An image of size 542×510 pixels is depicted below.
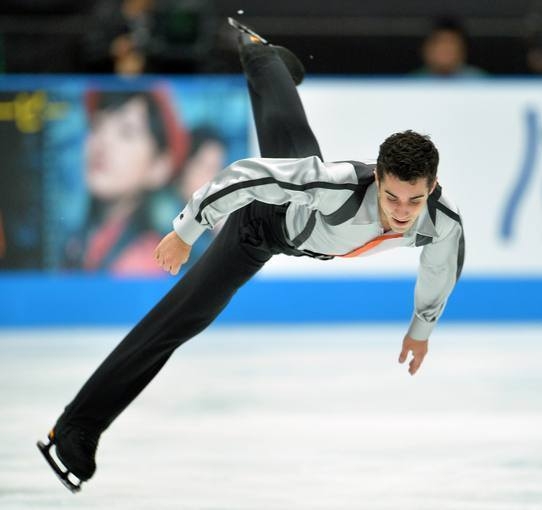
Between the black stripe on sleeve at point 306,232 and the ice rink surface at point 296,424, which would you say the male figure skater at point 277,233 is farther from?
the ice rink surface at point 296,424

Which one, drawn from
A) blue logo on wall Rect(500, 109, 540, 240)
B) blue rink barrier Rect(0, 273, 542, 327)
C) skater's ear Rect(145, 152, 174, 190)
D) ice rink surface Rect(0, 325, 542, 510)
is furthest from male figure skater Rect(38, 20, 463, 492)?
blue logo on wall Rect(500, 109, 540, 240)

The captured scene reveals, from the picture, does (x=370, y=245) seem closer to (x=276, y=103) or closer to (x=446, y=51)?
(x=276, y=103)

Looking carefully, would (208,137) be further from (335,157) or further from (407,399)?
(407,399)

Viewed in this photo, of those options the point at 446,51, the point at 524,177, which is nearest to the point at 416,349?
the point at 524,177

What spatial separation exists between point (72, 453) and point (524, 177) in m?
5.54

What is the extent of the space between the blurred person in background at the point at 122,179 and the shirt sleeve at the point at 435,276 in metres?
4.48

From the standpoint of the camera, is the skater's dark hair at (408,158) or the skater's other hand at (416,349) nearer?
the skater's dark hair at (408,158)

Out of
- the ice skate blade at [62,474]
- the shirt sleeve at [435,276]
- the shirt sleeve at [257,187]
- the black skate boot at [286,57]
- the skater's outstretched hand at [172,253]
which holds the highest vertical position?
the black skate boot at [286,57]

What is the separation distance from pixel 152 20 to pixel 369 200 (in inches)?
220

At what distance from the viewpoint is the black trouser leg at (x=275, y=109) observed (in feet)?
15.2

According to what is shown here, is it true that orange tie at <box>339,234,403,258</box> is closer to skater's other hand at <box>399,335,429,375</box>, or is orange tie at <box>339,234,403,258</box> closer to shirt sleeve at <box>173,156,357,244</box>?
shirt sleeve at <box>173,156,357,244</box>

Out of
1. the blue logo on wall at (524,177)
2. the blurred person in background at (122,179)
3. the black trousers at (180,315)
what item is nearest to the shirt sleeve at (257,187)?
the black trousers at (180,315)

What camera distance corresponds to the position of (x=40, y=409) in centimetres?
566

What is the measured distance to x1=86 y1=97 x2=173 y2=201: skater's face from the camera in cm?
858
